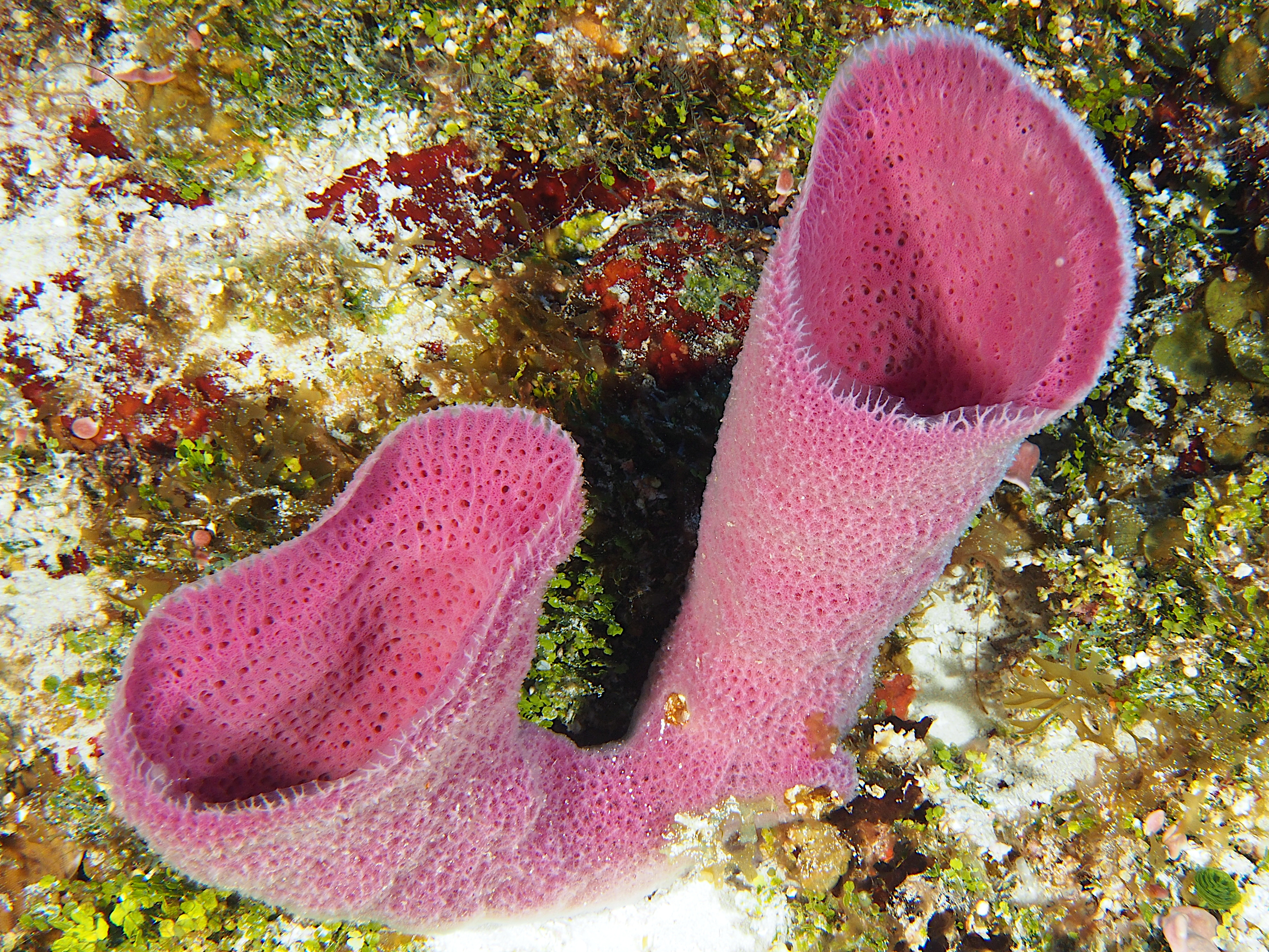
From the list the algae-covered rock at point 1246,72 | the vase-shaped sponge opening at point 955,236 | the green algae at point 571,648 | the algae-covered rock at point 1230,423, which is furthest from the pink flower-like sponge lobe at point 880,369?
Answer: the algae-covered rock at point 1246,72

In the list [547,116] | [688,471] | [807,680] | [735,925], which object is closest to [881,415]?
[807,680]

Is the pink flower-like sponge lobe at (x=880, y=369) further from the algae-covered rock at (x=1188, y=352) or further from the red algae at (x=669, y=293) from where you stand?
the algae-covered rock at (x=1188, y=352)

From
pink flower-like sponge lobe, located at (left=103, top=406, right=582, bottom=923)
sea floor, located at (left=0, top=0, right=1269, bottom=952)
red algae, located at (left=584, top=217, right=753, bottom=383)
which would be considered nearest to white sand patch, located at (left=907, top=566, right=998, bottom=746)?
sea floor, located at (left=0, top=0, right=1269, bottom=952)

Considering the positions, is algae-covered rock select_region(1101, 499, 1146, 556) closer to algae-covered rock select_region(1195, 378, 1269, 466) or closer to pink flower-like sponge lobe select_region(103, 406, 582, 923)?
algae-covered rock select_region(1195, 378, 1269, 466)

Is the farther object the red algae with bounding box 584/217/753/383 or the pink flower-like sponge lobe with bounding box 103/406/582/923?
the red algae with bounding box 584/217/753/383

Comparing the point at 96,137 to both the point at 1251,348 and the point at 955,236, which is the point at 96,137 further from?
the point at 1251,348

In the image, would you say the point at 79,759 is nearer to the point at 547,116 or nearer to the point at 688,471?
the point at 688,471
